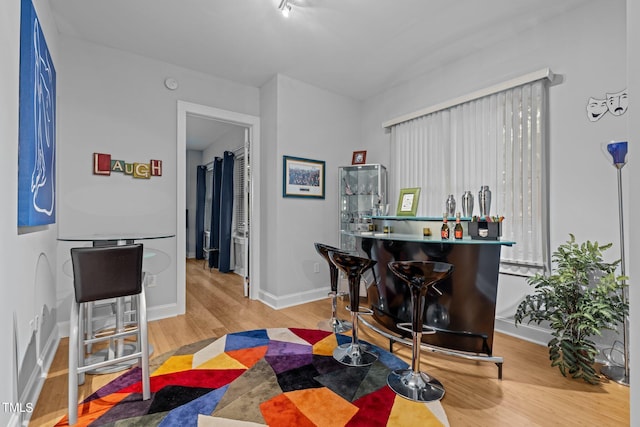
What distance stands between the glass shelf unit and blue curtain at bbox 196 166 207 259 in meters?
4.57

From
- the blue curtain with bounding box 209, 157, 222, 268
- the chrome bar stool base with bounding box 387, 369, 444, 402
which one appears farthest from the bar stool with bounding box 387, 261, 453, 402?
the blue curtain with bounding box 209, 157, 222, 268

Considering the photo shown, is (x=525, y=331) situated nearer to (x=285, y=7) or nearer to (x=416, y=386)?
(x=416, y=386)

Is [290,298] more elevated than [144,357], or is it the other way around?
[144,357]

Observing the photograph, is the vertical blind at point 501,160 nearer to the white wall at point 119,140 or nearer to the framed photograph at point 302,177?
the framed photograph at point 302,177

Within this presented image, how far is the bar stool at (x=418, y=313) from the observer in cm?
187

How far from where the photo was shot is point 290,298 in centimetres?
379

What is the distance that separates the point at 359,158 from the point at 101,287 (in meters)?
3.32

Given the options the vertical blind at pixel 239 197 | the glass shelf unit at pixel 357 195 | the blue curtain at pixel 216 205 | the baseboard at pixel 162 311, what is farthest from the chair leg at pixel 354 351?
the blue curtain at pixel 216 205

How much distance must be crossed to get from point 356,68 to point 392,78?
21.7 inches

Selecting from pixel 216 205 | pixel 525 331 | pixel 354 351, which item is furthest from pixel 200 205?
pixel 525 331

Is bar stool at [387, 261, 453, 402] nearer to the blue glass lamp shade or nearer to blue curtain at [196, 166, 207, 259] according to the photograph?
the blue glass lamp shade

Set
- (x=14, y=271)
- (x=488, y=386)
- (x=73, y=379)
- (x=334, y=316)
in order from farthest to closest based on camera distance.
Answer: (x=334, y=316), (x=488, y=386), (x=73, y=379), (x=14, y=271)

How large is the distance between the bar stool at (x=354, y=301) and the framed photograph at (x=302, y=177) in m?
1.61

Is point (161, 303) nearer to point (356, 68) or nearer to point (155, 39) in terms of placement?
point (155, 39)
